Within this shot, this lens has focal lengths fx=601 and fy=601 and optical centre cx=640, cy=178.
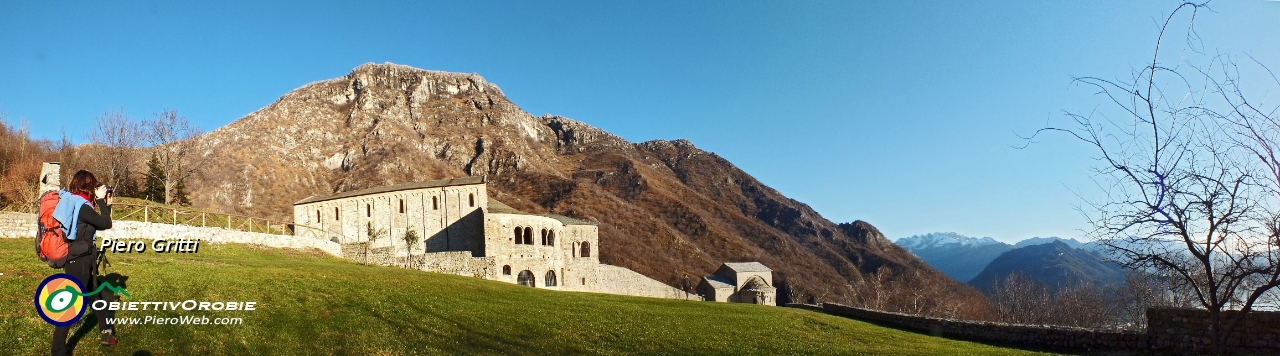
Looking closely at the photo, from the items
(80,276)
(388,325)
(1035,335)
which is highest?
(80,276)

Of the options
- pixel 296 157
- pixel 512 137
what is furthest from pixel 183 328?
pixel 512 137

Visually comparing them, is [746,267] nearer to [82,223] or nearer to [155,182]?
[155,182]

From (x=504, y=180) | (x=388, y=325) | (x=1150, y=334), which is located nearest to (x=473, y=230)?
(x=388, y=325)

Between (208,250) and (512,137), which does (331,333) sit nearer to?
(208,250)

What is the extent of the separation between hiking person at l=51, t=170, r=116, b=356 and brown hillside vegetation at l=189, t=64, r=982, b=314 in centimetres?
9851

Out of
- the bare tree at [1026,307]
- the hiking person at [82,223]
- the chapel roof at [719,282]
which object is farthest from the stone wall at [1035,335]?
the bare tree at [1026,307]

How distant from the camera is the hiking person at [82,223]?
26.6 ft

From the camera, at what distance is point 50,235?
316 inches

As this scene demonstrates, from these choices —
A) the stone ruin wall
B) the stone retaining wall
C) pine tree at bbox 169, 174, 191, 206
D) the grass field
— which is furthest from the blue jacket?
pine tree at bbox 169, 174, 191, 206

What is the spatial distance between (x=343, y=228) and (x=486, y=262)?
19990 millimetres

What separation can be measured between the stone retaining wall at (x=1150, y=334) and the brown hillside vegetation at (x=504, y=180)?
258ft

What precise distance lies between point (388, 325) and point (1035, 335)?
69.9ft

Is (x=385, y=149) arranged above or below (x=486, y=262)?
above

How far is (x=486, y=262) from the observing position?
150ft
